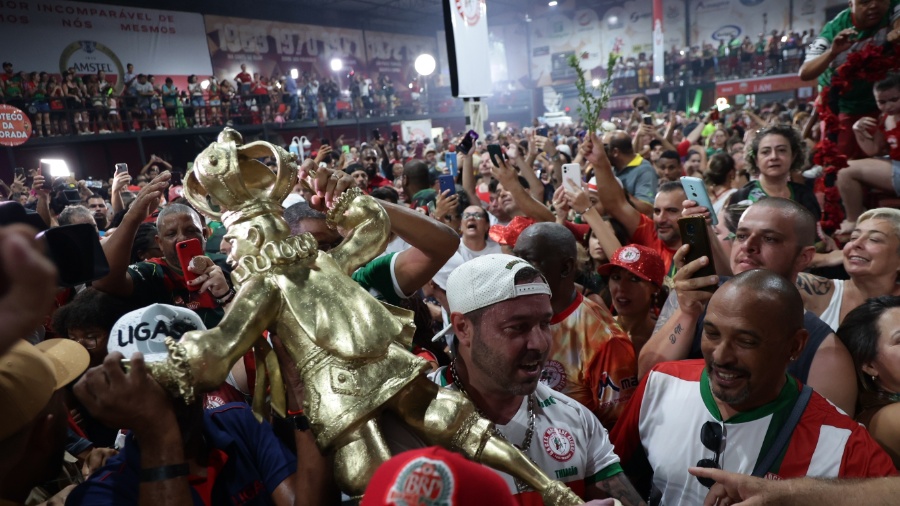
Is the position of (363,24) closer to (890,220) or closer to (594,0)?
(594,0)

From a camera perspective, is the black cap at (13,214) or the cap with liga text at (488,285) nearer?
the black cap at (13,214)

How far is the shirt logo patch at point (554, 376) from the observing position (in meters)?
2.58

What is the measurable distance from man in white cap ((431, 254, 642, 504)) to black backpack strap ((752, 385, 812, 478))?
41 cm

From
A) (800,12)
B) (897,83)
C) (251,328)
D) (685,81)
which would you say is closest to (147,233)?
(251,328)

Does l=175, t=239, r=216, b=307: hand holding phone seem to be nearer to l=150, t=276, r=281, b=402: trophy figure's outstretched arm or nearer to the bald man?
l=150, t=276, r=281, b=402: trophy figure's outstretched arm

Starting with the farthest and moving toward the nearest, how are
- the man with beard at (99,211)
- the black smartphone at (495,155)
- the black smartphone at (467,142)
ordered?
the black smartphone at (467,142) → the man with beard at (99,211) → the black smartphone at (495,155)

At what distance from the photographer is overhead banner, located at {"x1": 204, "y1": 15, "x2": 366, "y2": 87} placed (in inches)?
894

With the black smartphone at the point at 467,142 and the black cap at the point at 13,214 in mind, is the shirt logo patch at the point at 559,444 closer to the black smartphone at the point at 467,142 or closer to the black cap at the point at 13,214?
the black cap at the point at 13,214

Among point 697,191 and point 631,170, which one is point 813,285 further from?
point 631,170

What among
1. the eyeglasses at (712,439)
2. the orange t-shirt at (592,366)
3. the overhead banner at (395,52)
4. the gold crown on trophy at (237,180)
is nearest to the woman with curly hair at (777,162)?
the orange t-shirt at (592,366)

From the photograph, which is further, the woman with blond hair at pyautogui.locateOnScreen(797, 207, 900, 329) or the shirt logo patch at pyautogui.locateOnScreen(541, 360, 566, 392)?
the woman with blond hair at pyautogui.locateOnScreen(797, 207, 900, 329)

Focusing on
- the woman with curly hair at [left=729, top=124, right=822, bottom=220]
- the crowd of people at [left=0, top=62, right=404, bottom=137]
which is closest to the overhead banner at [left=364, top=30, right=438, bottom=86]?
the crowd of people at [left=0, top=62, right=404, bottom=137]

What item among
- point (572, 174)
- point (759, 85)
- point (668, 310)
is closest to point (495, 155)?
point (572, 174)

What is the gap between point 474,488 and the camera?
808 millimetres
